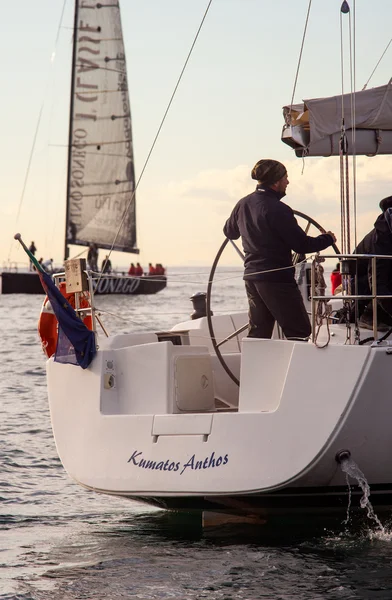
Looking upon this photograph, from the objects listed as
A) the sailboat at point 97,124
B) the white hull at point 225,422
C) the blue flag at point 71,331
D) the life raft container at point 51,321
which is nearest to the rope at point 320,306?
the white hull at point 225,422

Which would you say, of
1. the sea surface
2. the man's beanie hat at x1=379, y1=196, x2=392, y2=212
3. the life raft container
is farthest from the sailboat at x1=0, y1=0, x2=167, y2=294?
the man's beanie hat at x1=379, y1=196, x2=392, y2=212

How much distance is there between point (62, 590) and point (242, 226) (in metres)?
2.48

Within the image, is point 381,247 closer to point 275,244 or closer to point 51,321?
point 275,244

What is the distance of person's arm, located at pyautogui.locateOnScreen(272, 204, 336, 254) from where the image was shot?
266 inches

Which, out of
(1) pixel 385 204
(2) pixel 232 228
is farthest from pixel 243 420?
(1) pixel 385 204

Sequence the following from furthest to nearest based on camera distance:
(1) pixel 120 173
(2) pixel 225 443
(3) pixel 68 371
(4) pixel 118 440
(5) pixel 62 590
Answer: (1) pixel 120 173 < (3) pixel 68 371 < (4) pixel 118 440 < (2) pixel 225 443 < (5) pixel 62 590

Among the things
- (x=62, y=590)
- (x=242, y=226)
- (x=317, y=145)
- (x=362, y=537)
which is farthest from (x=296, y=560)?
(x=317, y=145)

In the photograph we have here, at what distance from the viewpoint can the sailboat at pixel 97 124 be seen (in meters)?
51.6

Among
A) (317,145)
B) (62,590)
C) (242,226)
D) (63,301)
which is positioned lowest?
(62,590)

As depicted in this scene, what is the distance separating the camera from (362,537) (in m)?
6.87

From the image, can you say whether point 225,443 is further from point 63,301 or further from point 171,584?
point 63,301

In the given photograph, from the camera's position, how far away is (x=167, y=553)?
267 inches

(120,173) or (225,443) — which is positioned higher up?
(120,173)

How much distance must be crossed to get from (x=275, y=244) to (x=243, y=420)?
1.11m
